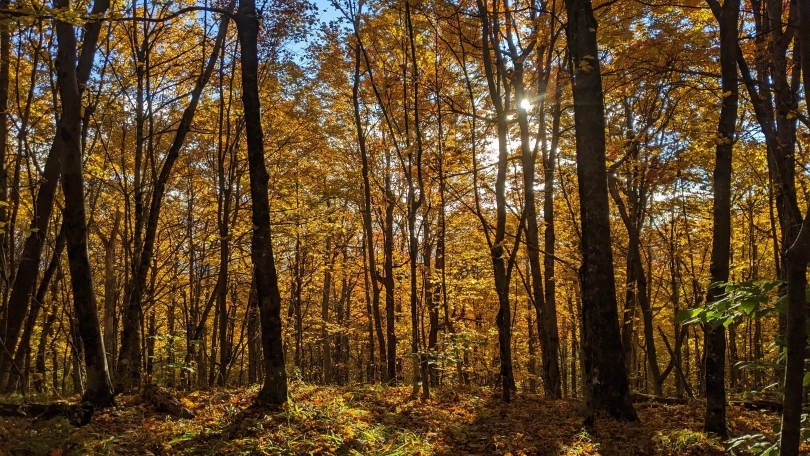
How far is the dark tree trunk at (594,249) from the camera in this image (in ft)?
19.4

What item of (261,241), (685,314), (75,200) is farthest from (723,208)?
(75,200)

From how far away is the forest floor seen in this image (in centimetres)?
450

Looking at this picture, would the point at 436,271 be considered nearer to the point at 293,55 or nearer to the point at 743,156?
the point at 293,55

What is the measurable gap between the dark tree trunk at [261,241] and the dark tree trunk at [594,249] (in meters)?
4.02

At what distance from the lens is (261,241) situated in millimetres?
6020

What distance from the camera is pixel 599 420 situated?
5.86m

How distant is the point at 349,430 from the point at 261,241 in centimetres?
259

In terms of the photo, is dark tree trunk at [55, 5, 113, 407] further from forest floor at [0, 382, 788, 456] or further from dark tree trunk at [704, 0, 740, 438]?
dark tree trunk at [704, 0, 740, 438]

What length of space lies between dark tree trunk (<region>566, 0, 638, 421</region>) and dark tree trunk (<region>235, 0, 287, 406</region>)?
402cm

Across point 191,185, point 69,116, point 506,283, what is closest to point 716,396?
point 506,283

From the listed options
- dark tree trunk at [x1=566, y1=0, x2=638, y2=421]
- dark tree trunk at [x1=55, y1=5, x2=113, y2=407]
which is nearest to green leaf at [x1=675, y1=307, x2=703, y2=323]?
dark tree trunk at [x1=566, y1=0, x2=638, y2=421]

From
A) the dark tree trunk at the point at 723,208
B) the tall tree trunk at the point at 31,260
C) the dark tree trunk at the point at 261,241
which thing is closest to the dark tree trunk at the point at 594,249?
the dark tree trunk at the point at 723,208

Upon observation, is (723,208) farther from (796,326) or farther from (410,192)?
(410,192)

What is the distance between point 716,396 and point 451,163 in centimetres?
694
